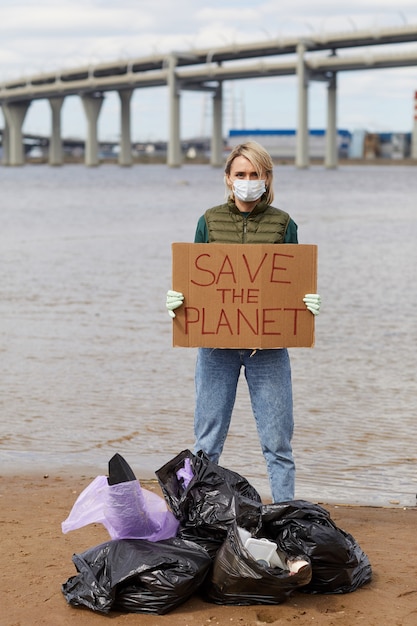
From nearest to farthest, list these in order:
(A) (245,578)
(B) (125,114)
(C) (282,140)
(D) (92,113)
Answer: (A) (245,578)
(B) (125,114)
(D) (92,113)
(C) (282,140)

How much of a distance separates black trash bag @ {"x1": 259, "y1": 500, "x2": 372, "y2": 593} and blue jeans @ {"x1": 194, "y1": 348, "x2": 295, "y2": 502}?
397mm

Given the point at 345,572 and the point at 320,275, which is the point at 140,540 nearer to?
the point at 345,572

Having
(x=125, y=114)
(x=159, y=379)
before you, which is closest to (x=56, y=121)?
(x=125, y=114)

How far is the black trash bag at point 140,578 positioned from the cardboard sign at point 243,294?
785 mm

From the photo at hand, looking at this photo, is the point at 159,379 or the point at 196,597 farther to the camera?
the point at 159,379

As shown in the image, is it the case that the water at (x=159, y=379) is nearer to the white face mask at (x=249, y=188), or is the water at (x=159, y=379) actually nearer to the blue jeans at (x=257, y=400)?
the blue jeans at (x=257, y=400)

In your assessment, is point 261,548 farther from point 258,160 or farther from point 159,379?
point 159,379

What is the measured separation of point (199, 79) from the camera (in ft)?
328

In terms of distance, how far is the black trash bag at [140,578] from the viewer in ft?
11.5

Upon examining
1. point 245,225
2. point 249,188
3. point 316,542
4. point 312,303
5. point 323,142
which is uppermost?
point 323,142

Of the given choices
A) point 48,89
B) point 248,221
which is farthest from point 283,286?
point 48,89

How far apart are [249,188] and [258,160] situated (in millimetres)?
104

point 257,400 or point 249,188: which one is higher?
point 249,188

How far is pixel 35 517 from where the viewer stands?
464 centimetres
